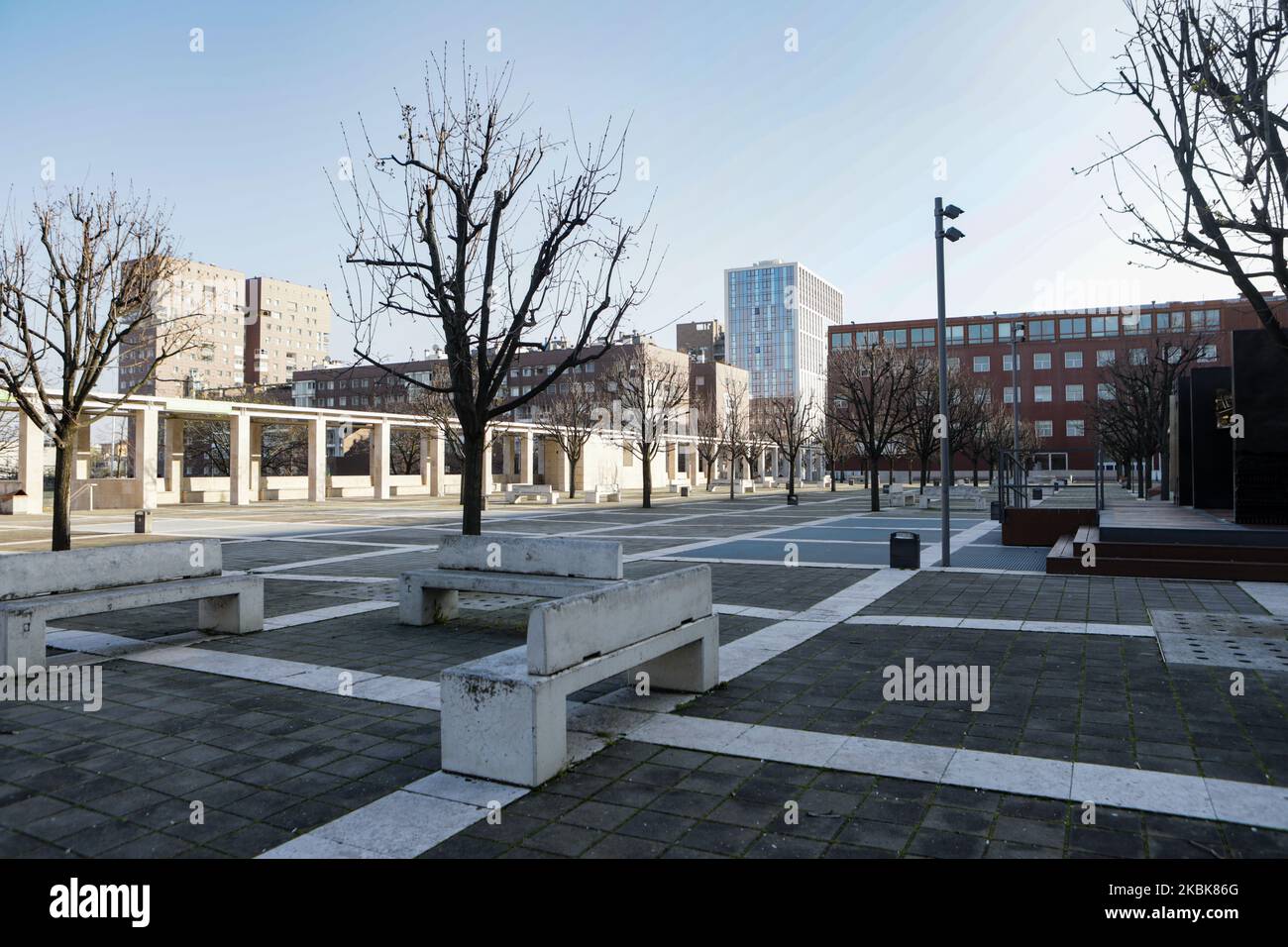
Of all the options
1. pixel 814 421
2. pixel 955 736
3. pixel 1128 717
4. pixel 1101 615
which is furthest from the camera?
pixel 814 421

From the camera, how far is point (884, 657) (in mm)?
7074

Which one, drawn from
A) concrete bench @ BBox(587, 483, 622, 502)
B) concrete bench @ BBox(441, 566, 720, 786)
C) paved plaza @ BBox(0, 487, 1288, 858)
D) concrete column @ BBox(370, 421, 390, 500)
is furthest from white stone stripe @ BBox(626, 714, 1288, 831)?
concrete column @ BBox(370, 421, 390, 500)

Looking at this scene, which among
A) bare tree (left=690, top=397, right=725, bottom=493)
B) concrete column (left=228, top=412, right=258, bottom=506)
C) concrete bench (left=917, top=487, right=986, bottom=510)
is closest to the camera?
concrete bench (left=917, top=487, right=986, bottom=510)

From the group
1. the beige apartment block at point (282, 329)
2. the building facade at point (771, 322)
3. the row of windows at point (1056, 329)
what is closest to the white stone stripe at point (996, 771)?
the row of windows at point (1056, 329)

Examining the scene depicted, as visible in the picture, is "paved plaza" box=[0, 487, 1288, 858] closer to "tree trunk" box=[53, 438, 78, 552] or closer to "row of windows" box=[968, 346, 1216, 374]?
"tree trunk" box=[53, 438, 78, 552]

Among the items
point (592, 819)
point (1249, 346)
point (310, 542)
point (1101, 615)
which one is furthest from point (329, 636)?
point (1249, 346)

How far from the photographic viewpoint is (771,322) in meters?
178

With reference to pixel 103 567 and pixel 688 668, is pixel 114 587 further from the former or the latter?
pixel 688 668

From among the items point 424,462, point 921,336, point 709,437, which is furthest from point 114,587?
point 921,336

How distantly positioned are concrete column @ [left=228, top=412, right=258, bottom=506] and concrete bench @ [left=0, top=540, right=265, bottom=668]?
118ft

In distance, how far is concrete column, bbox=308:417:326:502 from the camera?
148ft

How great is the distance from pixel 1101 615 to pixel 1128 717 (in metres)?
4.31
